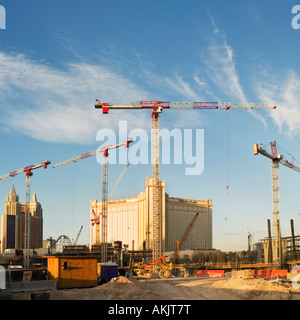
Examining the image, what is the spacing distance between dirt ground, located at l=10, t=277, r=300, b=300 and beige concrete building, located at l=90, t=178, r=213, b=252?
97.0m

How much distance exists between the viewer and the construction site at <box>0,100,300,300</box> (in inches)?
1870

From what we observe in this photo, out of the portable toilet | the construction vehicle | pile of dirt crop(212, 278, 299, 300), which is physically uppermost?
the portable toilet

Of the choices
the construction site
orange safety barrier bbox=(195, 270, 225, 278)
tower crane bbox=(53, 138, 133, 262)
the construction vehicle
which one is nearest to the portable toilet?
the construction site

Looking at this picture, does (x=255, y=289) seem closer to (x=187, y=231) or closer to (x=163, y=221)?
(x=163, y=221)

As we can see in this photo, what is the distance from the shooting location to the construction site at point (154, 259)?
47.5 meters

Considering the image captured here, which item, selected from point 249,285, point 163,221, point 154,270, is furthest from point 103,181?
point 249,285

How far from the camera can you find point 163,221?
154 metres

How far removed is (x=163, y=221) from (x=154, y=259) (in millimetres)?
34177

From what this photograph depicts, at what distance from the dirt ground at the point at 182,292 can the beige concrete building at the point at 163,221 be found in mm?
97021

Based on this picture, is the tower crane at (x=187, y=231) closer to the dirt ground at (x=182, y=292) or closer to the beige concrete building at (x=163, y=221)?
the beige concrete building at (x=163, y=221)

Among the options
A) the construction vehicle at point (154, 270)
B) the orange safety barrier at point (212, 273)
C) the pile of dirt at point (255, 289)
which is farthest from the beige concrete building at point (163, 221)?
the pile of dirt at point (255, 289)

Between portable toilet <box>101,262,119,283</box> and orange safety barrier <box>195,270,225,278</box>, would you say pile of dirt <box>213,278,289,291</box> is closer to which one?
portable toilet <box>101,262,119,283</box>

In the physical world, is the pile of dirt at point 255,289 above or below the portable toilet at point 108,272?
below
